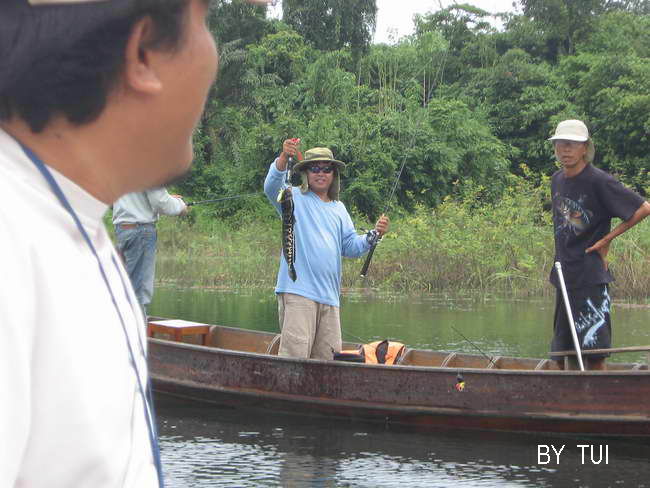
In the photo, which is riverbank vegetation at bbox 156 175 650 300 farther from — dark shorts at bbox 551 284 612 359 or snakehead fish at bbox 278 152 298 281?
snakehead fish at bbox 278 152 298 281

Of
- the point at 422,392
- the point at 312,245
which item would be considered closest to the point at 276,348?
the point at 312,245

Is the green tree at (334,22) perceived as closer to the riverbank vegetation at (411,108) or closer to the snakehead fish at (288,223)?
the riverbank vegetation at (411,108)

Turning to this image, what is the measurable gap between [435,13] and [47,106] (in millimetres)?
32123

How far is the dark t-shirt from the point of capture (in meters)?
6.11

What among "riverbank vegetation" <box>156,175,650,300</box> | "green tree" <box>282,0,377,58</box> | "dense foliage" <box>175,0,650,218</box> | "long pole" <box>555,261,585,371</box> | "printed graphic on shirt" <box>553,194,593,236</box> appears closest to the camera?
"long pole" <box>555,261,585,371</box>

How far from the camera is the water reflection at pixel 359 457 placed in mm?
5293

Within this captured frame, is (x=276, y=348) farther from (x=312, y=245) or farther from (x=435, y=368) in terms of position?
(x=435, y=368)

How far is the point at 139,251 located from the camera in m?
7.12

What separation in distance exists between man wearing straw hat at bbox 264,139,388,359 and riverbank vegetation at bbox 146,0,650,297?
1068 centimetres

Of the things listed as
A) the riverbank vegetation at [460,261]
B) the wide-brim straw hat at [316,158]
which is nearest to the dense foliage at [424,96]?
the riverbank vegetation at [460,261]

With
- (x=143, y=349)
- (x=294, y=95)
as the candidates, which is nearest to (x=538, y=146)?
(x=294, y=95)

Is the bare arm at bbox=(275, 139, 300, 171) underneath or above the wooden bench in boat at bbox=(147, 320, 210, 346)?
above

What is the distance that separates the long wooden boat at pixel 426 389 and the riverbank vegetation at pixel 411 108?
10114 mm

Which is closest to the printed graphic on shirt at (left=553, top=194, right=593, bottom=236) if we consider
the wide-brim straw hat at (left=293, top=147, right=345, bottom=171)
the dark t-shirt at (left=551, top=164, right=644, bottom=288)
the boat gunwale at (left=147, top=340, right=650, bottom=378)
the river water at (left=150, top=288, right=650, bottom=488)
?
the dark t-shirt at (left=551, top=164, right=644, bottom=288)
